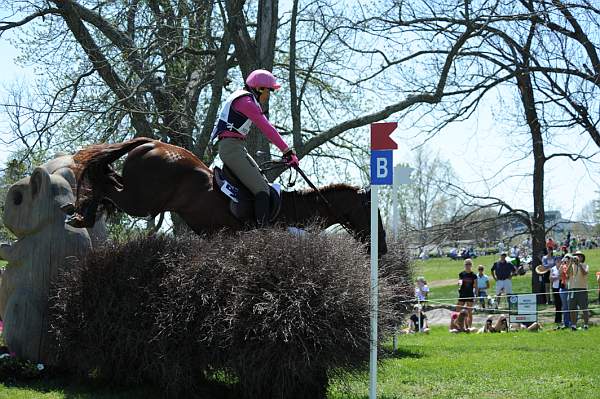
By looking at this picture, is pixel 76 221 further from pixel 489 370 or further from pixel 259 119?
pixel 489 370

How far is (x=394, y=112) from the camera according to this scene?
47.6 feet

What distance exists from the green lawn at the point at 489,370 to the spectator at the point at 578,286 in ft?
6.74

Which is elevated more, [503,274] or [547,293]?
[503,274]

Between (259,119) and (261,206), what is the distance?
0.95 metres

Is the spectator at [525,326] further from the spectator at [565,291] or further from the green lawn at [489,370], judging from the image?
the green lawn at [489,370]

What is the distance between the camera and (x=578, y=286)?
16.4 m

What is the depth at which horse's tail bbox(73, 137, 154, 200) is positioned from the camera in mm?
7730

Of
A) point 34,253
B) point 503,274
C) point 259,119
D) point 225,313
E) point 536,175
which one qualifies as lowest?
point 225,313

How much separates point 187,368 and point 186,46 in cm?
935

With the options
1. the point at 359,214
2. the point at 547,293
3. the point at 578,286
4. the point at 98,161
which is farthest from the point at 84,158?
the point at 578,286

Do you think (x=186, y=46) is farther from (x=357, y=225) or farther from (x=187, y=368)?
(x=187, y=368)

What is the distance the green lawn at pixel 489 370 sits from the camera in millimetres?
7719

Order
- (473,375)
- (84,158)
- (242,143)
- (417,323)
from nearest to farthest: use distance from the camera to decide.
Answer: (242,143)
(84,158)
(473,375)
(417,323)

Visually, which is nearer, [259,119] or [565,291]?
[259,119]
